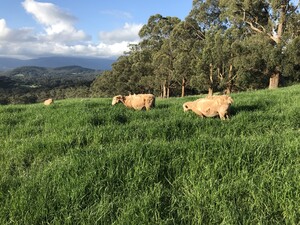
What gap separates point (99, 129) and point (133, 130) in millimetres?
846

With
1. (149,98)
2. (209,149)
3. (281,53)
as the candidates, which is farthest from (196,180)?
(281,53)

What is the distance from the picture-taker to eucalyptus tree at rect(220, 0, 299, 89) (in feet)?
92.7

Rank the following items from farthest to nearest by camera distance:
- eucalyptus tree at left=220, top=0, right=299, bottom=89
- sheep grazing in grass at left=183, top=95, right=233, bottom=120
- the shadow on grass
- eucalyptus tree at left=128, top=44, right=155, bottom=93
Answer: eucalyptus tree at left=128, top=44, right=155, bottom=93 → eucalyptus tree at left=220, top=0, right=299, bottom=89 → the shadow on grass → sheep grazing in grass at left=183, top=95, right=233, bottom=120

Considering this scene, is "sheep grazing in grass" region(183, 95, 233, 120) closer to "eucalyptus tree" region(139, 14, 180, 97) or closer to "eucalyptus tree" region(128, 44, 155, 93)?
"eucalyptus tree" region(139, 14, 180, 97)

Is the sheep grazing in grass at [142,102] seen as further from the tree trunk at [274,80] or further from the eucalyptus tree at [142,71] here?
the eucalyptus tree at [142,71]

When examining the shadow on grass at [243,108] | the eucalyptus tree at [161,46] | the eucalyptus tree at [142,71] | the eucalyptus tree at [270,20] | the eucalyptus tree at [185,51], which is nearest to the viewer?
the shadow on grass at [243,108]

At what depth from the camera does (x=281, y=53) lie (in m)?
27.8

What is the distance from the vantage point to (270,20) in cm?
3158

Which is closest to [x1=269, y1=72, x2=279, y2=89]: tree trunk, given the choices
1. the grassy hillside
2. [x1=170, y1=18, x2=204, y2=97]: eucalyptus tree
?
[x1=170, y1=18, x2=204, y2=97]: eucalyptus tree

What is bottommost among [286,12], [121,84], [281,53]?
[121,84]

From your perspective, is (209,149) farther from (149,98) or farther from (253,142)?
(149,98)

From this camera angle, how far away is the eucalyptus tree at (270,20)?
28.2 meters

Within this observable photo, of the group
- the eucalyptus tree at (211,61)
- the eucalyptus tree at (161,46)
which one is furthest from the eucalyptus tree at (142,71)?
the eucalyptus tree at (211,61)

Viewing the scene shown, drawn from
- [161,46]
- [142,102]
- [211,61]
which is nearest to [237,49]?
[211,61]
